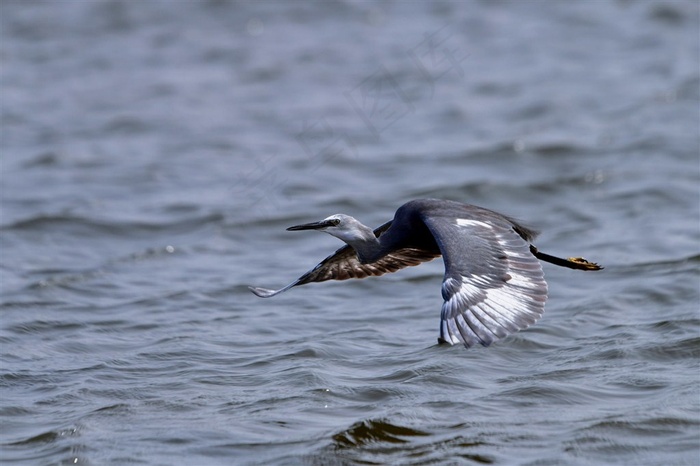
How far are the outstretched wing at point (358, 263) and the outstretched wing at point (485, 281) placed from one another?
0.91 metres

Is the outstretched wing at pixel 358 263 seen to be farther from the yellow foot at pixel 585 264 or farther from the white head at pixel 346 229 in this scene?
the yellow foot at pixel 585 264

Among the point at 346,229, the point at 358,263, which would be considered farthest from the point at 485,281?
the point at 358,263

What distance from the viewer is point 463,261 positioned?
6.42 meters

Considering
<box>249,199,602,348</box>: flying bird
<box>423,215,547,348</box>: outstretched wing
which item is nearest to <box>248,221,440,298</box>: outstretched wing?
<box>249,199,602,348</box>: flying bird

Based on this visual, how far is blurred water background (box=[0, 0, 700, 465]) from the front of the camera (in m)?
6.67

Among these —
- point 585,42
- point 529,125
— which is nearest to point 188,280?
point 529,125

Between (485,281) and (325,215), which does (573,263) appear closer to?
(485,281)

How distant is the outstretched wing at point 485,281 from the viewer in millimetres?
5844

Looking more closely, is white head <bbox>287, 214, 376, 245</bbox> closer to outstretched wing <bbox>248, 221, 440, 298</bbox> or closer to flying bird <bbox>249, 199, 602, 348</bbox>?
flying bird <bbox>249, 199, 602, 348</bbox>

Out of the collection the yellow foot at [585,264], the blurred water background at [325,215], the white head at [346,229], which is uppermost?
the white head at [346,229]

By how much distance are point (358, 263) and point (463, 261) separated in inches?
63.8

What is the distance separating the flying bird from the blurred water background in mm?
642

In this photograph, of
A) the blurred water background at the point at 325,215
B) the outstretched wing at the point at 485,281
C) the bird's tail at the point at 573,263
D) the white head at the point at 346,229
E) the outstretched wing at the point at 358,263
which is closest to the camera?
the outstretched wing at the point at 485,281

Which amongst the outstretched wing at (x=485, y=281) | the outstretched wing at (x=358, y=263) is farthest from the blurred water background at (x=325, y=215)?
the outstretched wing at (x=485, y=281)
